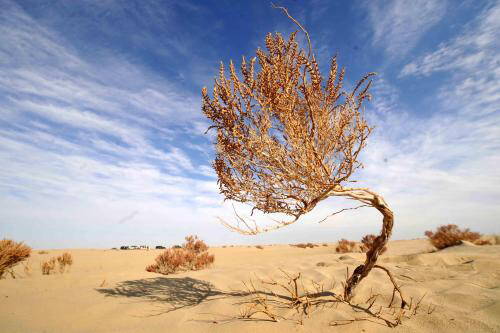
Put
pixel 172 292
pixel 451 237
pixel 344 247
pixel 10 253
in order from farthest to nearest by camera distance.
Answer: pixel 344 247 → pixel 451 237 → pixel 10 253 → pixel 172 292

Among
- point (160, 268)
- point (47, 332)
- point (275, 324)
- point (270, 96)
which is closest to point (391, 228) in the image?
point (275, 324)

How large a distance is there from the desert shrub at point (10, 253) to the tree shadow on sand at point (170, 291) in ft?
12.3

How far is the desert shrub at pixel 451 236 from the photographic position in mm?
12133

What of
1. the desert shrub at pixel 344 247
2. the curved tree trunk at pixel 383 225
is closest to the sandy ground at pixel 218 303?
the curved tree trunk at pixel 383 225

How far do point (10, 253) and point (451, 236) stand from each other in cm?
1656

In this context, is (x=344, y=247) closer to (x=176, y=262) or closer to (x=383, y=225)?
(x=176, y=262)

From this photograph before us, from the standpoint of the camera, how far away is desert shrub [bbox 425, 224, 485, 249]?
1213 centimetres

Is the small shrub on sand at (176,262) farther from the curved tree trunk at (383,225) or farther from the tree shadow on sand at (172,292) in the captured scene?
the curved tree trunk at (383,225)

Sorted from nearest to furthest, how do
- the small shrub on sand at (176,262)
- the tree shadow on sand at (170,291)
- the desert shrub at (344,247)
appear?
the tree shadow on sand at (170,291)
the small shrub on sand at (176,262)
the desert shrub at (344,247)

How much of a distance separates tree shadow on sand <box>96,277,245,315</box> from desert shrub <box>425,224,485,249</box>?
1090 centimetres

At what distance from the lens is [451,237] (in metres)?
12.4

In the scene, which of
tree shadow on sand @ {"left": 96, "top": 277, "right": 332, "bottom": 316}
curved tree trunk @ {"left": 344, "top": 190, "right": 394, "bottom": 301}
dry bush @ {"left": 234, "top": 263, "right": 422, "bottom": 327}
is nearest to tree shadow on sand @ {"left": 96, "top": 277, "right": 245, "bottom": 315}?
tree shadow on sand @ {"left": 96, "top": 277, "right": 332, "bottom": 316}

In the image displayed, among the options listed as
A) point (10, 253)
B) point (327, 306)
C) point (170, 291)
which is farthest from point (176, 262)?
point (327, 306)

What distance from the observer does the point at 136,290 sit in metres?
6.40
